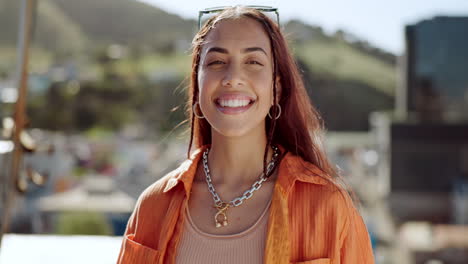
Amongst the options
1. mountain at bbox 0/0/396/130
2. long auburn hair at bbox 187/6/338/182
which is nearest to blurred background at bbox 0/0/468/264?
mountain at bbox 0/0/396/130

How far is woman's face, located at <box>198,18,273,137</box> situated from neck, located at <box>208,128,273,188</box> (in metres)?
0.05

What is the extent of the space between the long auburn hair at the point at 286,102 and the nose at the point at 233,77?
3.2 inches

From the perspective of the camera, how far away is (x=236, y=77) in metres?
0.98

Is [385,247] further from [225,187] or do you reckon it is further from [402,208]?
[225,187]

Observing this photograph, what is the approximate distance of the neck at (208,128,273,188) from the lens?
1062 millimetres

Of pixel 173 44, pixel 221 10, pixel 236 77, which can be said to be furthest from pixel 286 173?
pixel 173 44

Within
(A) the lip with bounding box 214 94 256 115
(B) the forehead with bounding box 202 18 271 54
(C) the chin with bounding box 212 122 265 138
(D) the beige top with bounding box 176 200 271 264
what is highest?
(B) the forehead with bounding box 202 18 271 54

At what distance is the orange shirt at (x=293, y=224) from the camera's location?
93cm

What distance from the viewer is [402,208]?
21.3ft

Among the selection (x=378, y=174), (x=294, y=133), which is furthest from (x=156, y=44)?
(x=294, y=133)

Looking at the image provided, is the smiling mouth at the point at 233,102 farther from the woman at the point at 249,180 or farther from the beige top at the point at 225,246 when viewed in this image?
the beige top at the point at 225,246

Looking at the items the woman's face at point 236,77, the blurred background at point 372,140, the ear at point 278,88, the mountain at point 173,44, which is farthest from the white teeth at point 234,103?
the mountain at point 173,44

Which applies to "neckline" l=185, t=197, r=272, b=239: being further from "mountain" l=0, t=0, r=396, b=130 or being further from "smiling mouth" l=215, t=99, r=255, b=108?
"mountain" l=0, t=0, r=396, b=130

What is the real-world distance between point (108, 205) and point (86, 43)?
4.94 meters
